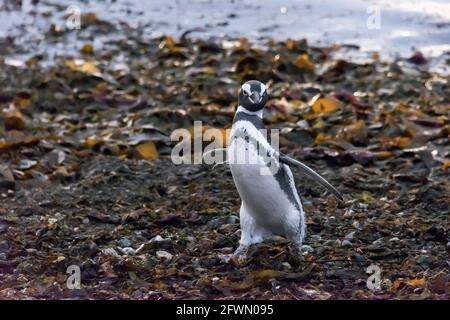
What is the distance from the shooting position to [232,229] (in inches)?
215

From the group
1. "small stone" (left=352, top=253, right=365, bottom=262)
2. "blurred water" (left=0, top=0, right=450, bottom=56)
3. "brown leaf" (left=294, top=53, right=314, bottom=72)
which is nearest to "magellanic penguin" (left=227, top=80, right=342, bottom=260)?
"small stone" (left=352, top=253, right=365, bottom=262)

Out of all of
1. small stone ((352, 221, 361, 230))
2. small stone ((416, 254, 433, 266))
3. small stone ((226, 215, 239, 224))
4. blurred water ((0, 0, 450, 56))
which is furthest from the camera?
blurred water ((0, 0, 450, 56))

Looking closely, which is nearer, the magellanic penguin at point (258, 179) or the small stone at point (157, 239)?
the magellanic penguin at point (258, 179)

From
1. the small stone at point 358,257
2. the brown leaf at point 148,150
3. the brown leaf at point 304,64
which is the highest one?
the brown leaf at point 304,64

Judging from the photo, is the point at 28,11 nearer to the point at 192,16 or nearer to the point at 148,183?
the point at 192,16

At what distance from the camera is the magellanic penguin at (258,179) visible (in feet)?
15.8

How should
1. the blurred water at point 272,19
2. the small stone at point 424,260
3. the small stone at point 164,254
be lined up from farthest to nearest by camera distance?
the blurred water at point 272,19 → the small stone at point 164,254 → the small stone at point 424,260

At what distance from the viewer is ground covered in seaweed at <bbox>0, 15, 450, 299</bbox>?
4.81 meters

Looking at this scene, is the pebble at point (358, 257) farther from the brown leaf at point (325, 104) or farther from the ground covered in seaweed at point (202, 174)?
the brown leaf at point (325, 104)

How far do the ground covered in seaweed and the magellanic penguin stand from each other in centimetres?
11

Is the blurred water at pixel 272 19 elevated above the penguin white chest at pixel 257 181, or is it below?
above

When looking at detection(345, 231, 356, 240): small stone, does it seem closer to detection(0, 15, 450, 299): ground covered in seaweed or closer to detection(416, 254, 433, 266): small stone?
detection(0, 15, 450, 299): ground covered in seaweed

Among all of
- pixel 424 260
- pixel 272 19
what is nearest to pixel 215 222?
pixel 424 260

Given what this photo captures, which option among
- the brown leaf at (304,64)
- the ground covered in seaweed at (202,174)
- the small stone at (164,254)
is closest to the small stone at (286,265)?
the ground covered in seaweed at (202,174)
